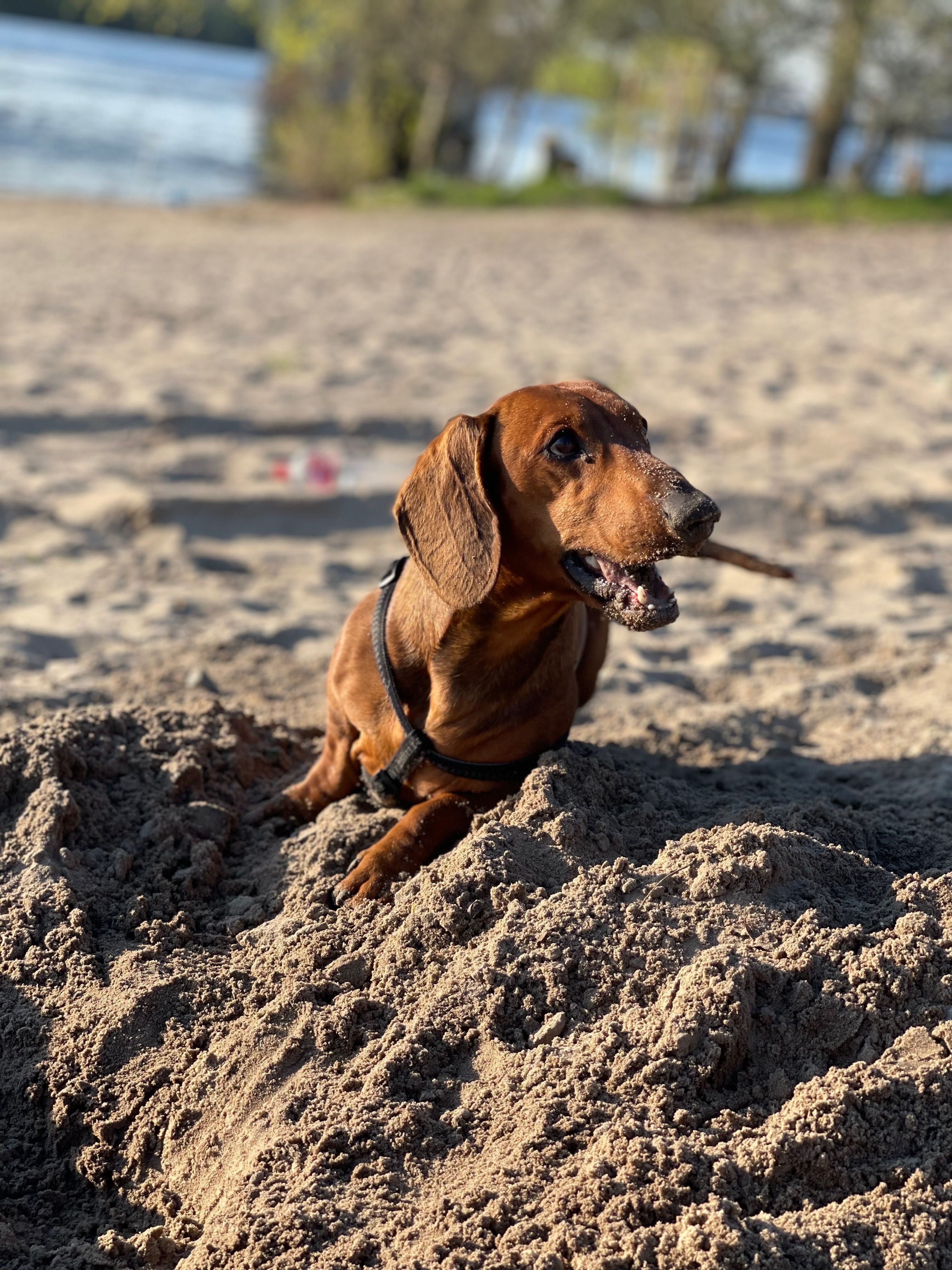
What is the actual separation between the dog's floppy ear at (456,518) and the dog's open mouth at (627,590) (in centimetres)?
21

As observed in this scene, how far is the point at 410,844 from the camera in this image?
3.01m

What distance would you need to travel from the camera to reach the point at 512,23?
79.0ft

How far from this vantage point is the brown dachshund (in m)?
2.79

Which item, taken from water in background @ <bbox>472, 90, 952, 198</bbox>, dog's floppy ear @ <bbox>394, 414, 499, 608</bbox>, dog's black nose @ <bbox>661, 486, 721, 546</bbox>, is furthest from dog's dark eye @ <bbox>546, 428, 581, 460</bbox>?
water in background @ <bbox>472, 90, 952, 198</bbox>

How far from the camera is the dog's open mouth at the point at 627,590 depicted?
9.09 feet

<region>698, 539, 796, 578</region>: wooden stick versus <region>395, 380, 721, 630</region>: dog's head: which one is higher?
<region>395, 380, 721, 630</region>: dog's head

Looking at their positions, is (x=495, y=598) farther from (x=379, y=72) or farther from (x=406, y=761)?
(x=379, y=72)

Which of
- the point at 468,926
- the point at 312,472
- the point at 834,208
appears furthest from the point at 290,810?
the point at 834,208

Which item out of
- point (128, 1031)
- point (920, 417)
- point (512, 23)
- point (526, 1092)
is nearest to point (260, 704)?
point (128, 1031)

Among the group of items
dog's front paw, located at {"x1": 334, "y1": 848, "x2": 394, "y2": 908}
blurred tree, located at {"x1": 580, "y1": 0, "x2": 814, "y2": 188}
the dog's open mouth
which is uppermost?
blurred tree, located at {"x1": 580, "y1": 0, "x2": 814, "y2": 188}

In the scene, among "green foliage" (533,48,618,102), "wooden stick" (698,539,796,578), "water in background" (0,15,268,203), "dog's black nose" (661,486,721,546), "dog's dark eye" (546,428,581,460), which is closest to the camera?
"dog's black nose" (661,486,721,546)

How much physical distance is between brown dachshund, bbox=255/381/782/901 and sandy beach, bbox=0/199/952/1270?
133 mm

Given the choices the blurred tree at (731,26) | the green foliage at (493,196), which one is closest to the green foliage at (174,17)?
the green foliage at (493,196)

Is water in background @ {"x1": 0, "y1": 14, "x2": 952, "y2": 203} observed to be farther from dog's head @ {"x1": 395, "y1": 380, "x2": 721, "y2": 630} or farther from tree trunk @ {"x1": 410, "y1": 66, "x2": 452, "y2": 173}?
dog's head @ {"x1": 395, "y1": 380, "x2": 721, "y2": 630}
